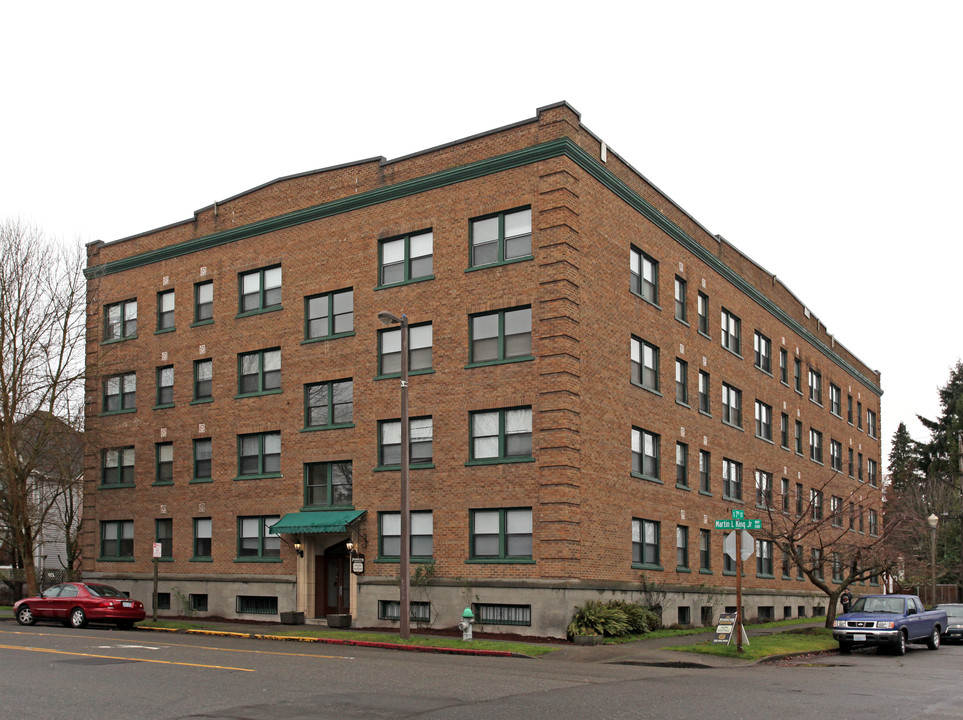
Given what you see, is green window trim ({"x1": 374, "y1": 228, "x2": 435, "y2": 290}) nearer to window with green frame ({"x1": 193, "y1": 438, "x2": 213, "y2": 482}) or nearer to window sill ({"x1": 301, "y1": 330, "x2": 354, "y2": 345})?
window sill ({"x1": 301, "y1": 330, "x2": 354, "y2": 345})

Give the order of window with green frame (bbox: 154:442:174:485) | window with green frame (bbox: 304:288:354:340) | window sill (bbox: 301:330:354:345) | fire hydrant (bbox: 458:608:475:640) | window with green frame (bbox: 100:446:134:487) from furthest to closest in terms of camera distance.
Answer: window with green frame (bbox: 100:446:134:487), window with green frame (bbox: 154:442:174:485), window with green frame (bbox: 304:288:354:340), window sill (bbox: 301:330:354:345), fire hydrant (bbox: 458:608:475:640)

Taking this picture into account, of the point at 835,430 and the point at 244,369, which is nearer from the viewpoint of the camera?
the point at 244,369

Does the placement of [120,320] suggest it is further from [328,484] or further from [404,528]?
[404,528]

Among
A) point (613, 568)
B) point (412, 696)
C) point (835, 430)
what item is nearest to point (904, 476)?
point (835, 430)

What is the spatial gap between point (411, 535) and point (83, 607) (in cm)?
Answer: 1047

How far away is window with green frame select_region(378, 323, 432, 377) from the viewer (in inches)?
1291

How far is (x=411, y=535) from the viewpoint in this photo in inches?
1264

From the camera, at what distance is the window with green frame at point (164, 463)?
39.3m

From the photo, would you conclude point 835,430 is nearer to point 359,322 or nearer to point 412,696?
point 359,322

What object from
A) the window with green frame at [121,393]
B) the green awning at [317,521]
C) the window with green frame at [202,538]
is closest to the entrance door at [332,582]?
the green awning at [317,521]

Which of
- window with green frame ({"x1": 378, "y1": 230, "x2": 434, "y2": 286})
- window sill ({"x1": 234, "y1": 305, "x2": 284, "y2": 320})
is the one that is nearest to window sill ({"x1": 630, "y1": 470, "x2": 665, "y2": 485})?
window with green frame ({"x1": 378, "y1": 230, "x2": 434, "y2": 286})

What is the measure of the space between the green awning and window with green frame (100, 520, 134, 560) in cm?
892

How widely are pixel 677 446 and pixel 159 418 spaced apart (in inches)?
776

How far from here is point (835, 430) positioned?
56.6 metres
